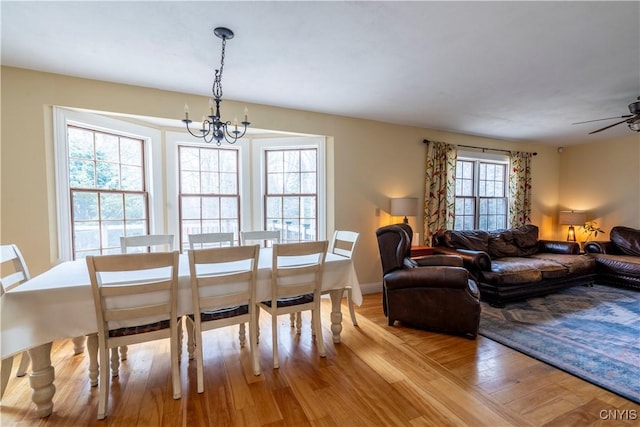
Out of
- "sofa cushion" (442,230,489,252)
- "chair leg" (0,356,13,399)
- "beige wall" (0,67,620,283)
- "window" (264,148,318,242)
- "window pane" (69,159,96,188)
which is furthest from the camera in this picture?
"sofa cushion" (442,230,489,252)

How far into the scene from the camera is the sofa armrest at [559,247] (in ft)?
14.8

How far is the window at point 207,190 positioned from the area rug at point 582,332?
3348 millimetres

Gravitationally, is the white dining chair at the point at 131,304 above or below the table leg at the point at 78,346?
above

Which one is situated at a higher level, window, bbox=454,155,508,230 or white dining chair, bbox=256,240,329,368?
window, bbox=454,155,508,230

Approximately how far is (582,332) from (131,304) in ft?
13.0

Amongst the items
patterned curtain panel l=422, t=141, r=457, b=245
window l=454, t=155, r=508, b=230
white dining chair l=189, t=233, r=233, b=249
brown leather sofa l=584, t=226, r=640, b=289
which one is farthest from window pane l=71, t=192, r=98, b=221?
brown leather sofa l=584, t=226, r=640, b=289

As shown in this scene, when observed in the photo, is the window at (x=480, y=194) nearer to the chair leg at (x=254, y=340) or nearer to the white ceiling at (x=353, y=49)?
the white ceiling at (x=353, y=49)

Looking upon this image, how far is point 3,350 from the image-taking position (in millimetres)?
1509

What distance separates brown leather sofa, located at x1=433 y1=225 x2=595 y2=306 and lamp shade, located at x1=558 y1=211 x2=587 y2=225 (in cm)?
97

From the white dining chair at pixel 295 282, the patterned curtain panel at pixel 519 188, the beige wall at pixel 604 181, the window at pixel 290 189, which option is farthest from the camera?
the patterned curtain panel at pixel 519 188

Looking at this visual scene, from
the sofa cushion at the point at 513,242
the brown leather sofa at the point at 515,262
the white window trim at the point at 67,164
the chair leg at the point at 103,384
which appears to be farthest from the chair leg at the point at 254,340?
the sofa cushion at the point at 513,242

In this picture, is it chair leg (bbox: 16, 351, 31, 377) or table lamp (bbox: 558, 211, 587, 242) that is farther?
table lamp (bbox: 558, 211, 587, 242)

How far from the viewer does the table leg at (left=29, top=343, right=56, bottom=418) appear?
1.68 metres

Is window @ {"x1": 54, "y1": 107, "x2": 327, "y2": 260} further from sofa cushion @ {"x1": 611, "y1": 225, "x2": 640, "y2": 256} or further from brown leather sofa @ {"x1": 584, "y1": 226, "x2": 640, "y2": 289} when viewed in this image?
sofa cushion @ {"x1": 611, "y1": 225, "x2": 640, "y2": 256}
